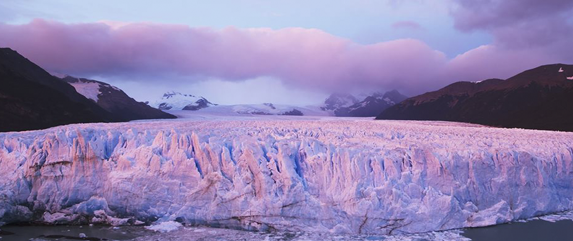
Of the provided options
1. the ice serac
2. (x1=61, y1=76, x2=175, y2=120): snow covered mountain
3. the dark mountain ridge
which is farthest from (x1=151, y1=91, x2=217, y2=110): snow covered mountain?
the ice serac

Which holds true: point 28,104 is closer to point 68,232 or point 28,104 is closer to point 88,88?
point 88,88

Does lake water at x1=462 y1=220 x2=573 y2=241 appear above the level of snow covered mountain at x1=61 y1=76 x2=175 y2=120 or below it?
below

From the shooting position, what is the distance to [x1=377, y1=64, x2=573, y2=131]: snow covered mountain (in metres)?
28.6

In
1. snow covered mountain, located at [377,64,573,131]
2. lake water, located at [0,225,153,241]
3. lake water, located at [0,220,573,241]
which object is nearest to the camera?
lake water, located at [0,220,573,241]

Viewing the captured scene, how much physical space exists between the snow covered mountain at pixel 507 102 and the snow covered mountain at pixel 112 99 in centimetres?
2532

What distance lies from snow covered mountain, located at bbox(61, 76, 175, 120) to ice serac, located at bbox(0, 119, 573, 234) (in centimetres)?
2924

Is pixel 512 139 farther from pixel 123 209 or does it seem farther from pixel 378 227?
pixel 123 209

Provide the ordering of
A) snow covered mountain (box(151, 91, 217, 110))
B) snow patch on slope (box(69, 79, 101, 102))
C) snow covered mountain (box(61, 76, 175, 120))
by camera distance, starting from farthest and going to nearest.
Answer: snow covered mountain (box(151, 91, 217, 110)), snow patch on slope (box(69, 79, 101, 102)), snow covered mountain (box(61, 76, 175, 120))

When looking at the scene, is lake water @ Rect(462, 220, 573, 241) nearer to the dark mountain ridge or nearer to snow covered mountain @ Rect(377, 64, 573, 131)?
snow covered mountain @ Rect(377, 64, 573, 131)

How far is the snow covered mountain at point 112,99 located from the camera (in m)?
39.6

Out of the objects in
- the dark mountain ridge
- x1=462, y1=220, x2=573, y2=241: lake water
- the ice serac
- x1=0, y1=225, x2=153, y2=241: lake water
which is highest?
the dark mountain ridge

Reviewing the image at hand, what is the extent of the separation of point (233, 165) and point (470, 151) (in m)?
5.45

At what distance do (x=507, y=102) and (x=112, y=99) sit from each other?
3561cm

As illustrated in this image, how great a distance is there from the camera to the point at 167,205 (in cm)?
962
